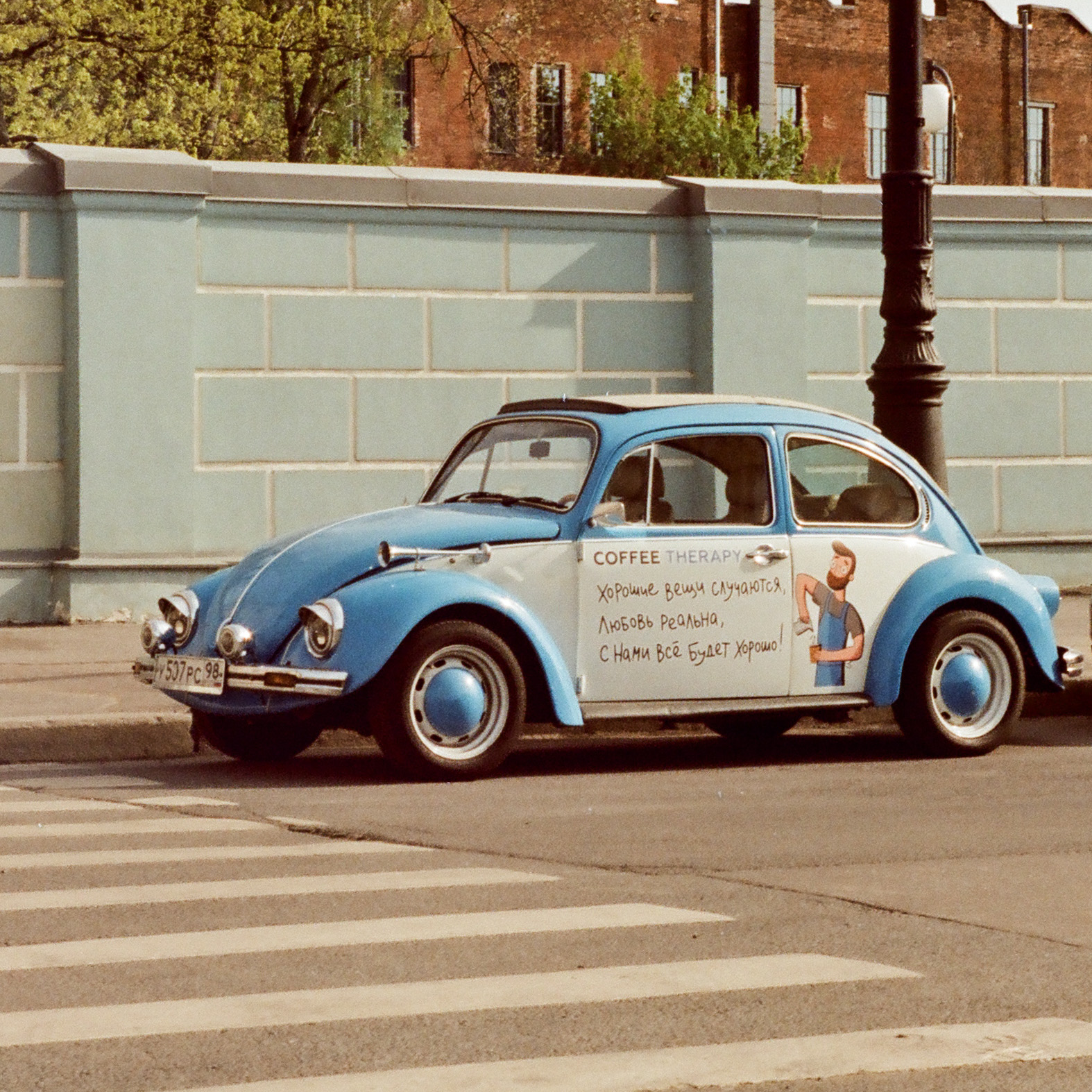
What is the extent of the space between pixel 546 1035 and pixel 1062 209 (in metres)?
14.0

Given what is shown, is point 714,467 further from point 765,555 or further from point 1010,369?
point 1010,369

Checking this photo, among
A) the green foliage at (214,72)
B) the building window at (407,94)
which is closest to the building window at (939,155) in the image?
the building window at (407,94)

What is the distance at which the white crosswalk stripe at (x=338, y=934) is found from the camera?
233 inches

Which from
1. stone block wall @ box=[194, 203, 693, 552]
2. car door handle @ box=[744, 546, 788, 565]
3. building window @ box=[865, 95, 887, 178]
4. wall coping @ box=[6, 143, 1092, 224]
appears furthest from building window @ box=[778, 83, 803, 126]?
car door handle @ box=[744, 546, 788, 565]

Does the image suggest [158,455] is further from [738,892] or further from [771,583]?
[738,892]

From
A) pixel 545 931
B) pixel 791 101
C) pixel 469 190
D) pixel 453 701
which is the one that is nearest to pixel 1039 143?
pixel 791 101

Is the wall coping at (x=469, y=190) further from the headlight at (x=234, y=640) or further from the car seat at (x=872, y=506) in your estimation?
the headlight at (x=234, y=640)

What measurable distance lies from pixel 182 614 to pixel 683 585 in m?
2.15

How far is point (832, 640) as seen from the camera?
10.4m

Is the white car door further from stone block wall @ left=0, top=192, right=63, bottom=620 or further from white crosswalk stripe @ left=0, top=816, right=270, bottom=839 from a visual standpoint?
stone block wall @ left=0, top=192, right=63, bottom=620

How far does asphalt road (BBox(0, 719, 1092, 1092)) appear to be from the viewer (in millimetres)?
4871

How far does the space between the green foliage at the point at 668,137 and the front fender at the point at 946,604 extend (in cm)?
3857

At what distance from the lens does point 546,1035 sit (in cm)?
506

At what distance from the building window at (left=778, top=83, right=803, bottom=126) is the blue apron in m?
46.2
